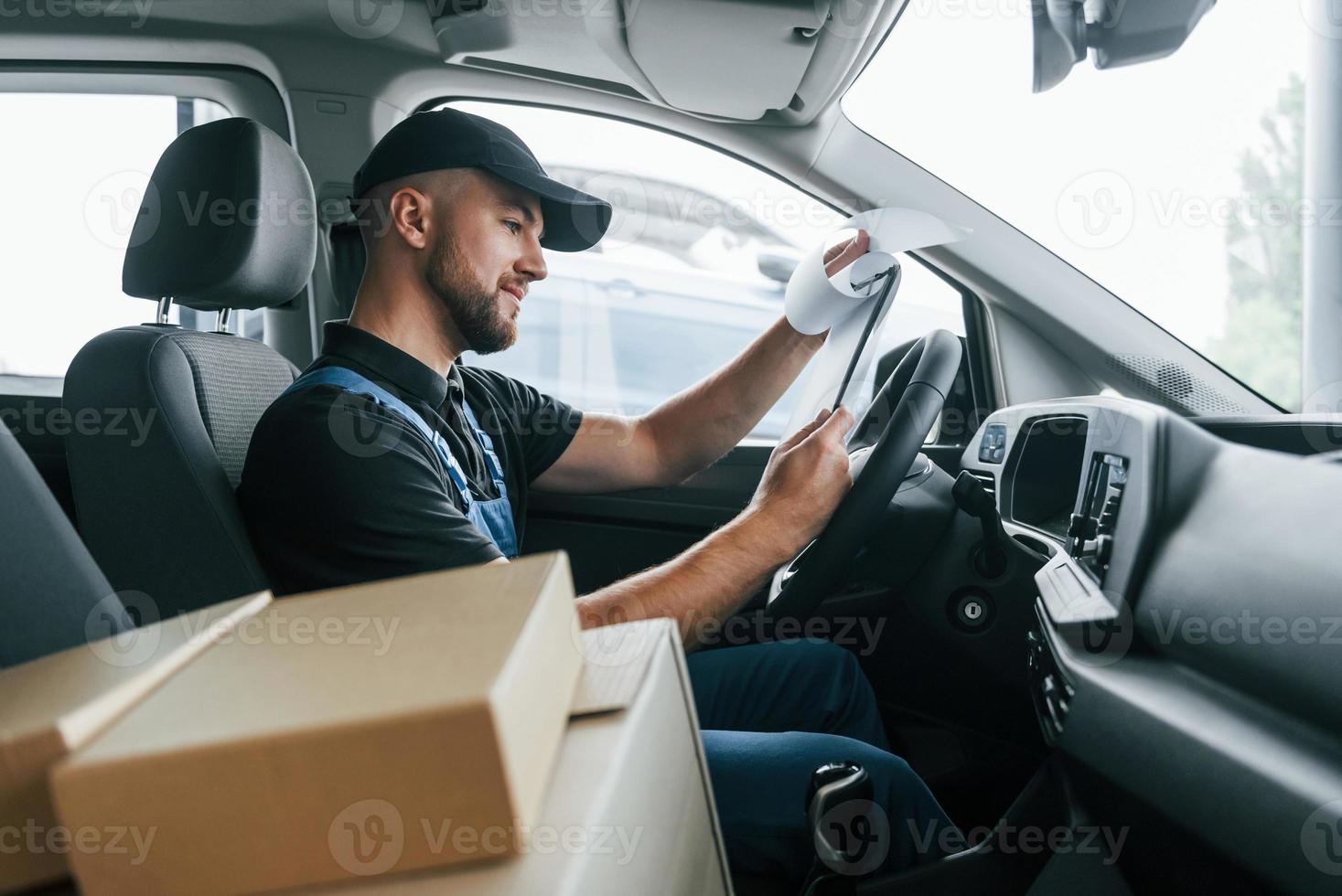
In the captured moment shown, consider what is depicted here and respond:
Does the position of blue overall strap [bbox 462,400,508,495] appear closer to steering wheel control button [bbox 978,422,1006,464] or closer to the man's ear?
the man's ear

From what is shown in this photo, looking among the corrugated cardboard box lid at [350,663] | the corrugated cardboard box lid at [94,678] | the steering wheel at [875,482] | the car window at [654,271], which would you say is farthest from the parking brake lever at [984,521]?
the corrugated cardboard box lid at [94,678]

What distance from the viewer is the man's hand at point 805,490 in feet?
4.06

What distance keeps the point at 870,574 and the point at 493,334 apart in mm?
724

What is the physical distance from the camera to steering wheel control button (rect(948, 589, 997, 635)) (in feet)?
4.85

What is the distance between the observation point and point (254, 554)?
4.03 ft

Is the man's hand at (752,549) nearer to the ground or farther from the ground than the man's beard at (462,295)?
nearer to the ground

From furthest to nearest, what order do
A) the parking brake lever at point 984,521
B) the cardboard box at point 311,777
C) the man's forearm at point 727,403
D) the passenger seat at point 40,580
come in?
the man's forearm at point 727,403
the parking brake lever at point 984,521
the passenger seat at point 40,580
the cardboard box at point 311,777

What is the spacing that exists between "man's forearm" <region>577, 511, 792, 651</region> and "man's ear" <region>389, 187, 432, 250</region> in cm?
63

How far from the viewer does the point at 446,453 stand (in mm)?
1393

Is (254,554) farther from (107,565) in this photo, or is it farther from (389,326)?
(389,326)

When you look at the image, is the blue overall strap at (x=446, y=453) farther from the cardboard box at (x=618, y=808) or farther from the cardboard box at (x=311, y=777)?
the cardboard box at (x=311, y=777)

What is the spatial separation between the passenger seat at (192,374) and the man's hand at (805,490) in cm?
64

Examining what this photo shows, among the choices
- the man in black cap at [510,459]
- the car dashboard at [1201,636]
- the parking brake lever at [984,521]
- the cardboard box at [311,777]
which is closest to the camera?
the cardboard box at [311,777]

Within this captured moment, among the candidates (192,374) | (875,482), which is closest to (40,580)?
(192,374)
